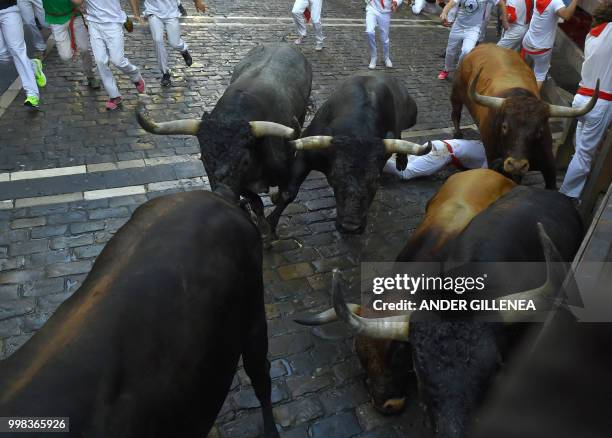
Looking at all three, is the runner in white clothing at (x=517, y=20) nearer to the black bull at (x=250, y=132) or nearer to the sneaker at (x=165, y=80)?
the black bull at (x=250, y=132)

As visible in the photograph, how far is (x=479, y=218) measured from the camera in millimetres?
4355

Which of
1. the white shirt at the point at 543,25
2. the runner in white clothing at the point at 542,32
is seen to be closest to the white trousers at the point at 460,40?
the runner in white clothing at the point at 542,32

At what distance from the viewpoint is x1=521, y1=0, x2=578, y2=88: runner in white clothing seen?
9430 mm

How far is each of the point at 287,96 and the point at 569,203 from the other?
385cm

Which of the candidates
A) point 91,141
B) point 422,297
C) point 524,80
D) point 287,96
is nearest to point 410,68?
point 524,80

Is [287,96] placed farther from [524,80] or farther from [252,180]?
[524,80]

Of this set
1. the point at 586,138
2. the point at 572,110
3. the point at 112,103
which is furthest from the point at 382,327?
the point at 112,103

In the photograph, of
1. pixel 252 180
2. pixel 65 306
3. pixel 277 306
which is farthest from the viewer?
pixel 252 180

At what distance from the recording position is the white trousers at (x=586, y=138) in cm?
662

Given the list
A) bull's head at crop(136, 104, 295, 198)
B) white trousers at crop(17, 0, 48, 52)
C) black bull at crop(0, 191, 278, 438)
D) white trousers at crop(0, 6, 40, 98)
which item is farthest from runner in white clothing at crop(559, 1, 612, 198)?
white trousers at crop(17, 0, 48, 52)

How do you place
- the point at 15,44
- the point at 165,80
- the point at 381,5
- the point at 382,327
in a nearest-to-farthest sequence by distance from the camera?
the point at 382,327 → the point at 15,44 → the point at 165,80 → the point at 381,5

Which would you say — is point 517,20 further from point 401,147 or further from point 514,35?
point 401,147

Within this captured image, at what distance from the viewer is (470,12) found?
36.7 ft

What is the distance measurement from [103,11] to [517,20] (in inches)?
327
